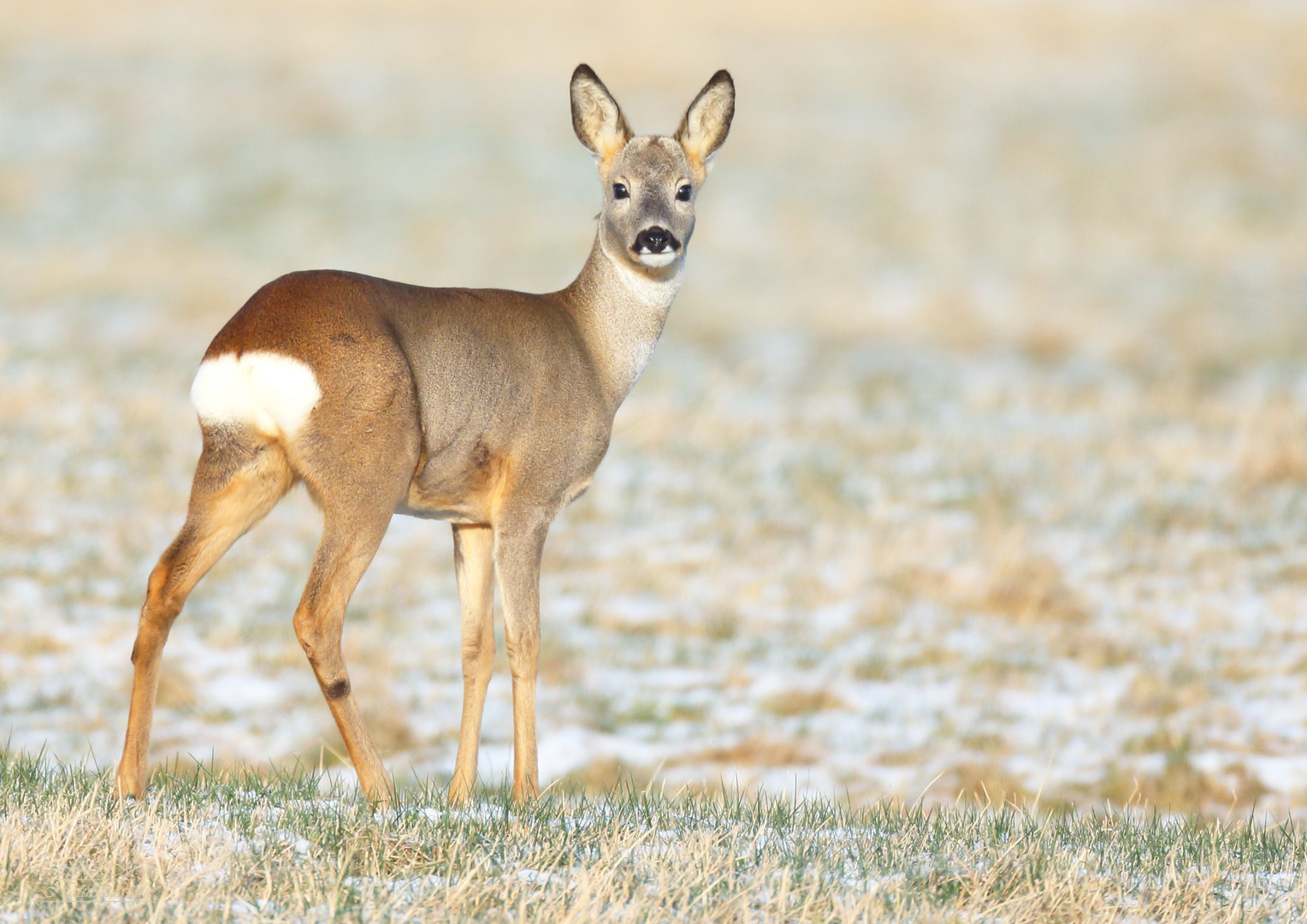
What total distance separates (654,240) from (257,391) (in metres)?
1.46

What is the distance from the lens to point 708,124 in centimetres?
611

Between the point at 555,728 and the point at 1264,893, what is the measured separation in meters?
4.66

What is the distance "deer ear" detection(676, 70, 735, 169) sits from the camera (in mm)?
6066

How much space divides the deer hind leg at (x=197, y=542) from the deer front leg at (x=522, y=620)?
0.85m

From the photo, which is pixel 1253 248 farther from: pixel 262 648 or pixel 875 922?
pixel 875 922

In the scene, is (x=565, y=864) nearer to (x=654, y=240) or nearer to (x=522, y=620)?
(x=522, y=620)

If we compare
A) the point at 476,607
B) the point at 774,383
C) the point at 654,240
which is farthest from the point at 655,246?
the point at 774,383

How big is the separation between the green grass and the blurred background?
1.04m

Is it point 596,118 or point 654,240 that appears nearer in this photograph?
point 654,240

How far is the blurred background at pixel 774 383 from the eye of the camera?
858cm

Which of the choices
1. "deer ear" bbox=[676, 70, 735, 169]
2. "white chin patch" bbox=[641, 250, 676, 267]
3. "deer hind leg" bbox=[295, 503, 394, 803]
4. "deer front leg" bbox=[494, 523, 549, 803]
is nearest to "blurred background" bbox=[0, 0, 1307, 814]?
"deer hind leg" bbox=[295, 503, 394, 803]

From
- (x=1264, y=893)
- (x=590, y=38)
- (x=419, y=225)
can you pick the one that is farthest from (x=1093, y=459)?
(x=590, y=38)

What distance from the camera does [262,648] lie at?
9.06m

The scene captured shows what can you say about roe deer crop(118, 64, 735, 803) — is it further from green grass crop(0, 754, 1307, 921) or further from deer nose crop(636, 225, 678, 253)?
green grass crop(0, 754, 1307, 921)
